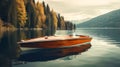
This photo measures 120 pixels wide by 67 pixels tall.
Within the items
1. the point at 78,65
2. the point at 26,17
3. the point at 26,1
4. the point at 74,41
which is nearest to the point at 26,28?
the point at 26,17

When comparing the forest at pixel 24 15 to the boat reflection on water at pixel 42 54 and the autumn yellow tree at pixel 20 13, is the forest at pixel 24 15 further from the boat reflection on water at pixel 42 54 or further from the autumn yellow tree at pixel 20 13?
the boat reflection on water at pixel 42 54

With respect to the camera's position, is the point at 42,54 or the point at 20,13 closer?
the point at 42,54

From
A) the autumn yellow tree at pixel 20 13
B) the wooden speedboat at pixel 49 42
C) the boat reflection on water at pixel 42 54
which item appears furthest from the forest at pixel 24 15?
the boat reflection on water at pixel 42 54

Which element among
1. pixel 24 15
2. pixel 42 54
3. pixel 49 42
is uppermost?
pixel 24 15

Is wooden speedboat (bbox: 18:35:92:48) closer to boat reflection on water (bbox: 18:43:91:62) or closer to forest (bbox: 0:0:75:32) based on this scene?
boat reflection on water (bbox: 18:43:91:62)

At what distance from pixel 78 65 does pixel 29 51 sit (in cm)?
1274

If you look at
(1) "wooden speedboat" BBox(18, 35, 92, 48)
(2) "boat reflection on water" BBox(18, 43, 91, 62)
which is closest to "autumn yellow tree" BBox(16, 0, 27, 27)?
(1) "wooden speedboat" BBox(18, 35, 92, 48)

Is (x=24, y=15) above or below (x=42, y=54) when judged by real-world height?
above

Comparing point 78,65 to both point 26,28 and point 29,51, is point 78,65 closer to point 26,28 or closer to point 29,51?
point 29,51

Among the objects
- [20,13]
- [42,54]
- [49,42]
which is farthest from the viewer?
[20,13]

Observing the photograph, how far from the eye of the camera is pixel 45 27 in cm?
13725

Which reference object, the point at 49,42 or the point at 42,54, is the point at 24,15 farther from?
the point at 42,54

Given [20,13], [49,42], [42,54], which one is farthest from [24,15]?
[42,54]

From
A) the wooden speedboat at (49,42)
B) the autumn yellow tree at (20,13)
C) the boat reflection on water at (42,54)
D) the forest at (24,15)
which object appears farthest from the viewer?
the autumn yellow tree at (20,13)
